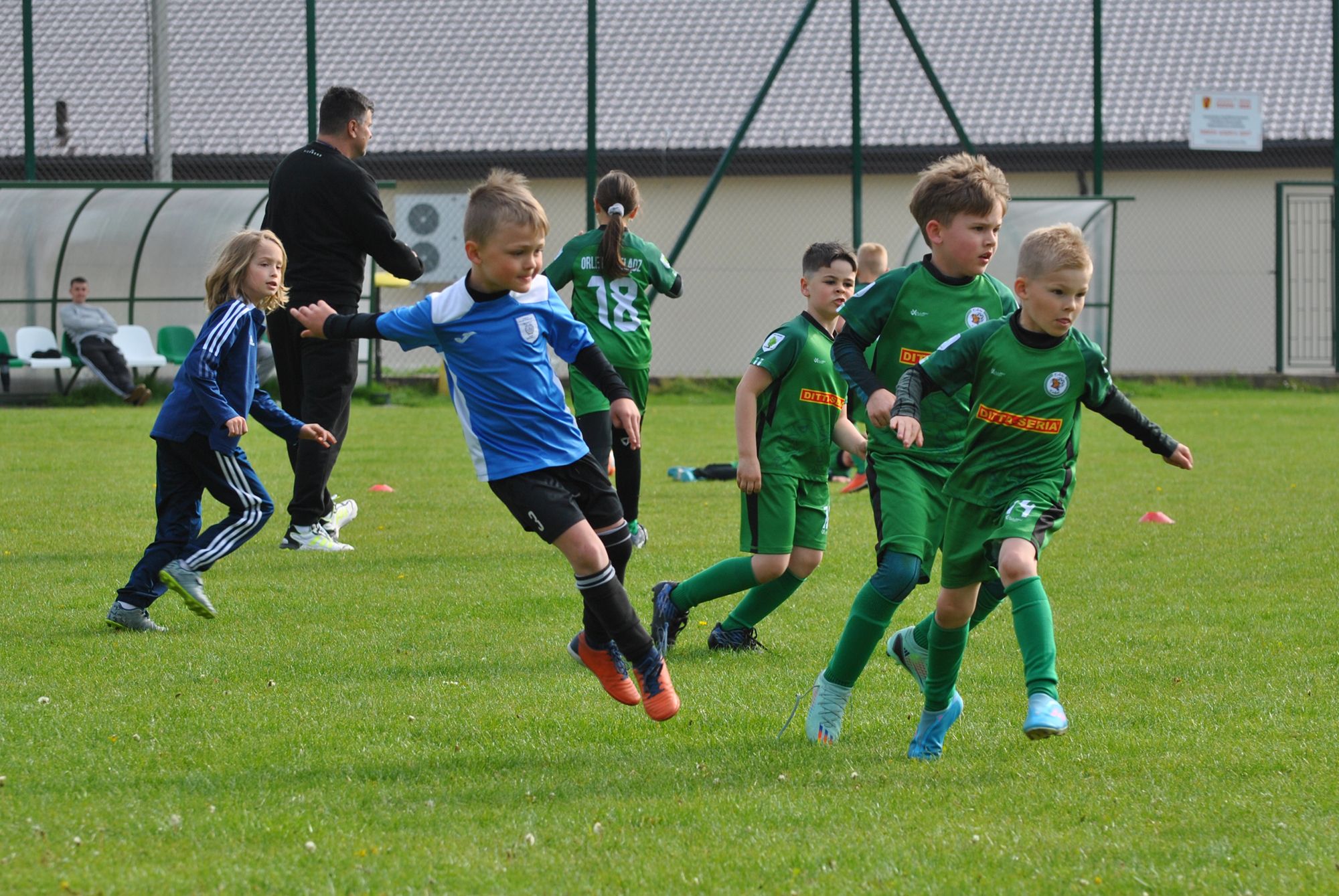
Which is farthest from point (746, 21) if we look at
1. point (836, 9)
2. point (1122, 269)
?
point (1122, 269)

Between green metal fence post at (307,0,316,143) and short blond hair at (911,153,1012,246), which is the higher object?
green metal fence post at (307,0,316,143)

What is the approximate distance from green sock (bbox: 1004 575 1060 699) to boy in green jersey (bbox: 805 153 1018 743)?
19.9 inches

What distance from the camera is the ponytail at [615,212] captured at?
8.13m

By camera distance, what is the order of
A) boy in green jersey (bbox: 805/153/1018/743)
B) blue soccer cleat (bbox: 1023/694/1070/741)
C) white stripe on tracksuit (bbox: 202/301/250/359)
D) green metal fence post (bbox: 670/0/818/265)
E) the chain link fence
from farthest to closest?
the chain link fence < green metal fence post (bbox: 670/0/818/265) < white stripe on tracksuit (bbox: 202/301/250/359) < boy in green jersey (bbox: 805/153/1018/743) < blue soccer cleat (bbox: 1023/694/1070/741)

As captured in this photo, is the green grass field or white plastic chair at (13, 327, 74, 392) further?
white plastic chair at (13, 327, 74, 392)

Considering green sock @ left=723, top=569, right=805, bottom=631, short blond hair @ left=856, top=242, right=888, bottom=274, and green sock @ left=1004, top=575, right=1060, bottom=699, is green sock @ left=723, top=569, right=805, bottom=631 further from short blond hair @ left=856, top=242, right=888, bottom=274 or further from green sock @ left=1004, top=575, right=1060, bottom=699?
short blond hair @ left=856, top=242, right=888, bottom=274

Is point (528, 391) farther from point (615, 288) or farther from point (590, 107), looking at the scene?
point (590, 107)

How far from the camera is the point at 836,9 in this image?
82.0ft

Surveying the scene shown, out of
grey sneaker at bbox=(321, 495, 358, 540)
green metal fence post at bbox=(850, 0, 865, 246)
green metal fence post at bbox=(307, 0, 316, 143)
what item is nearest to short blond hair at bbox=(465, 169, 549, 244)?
grey sneaker at bbox=(321, 495, 358, 540)

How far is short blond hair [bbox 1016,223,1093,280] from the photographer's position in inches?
164

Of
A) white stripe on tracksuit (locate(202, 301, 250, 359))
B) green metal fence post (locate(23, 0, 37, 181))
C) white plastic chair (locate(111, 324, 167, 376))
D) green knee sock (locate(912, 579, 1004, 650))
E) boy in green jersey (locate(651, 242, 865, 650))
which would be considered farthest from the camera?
green metal fence post (locate(23, 0, 37, 181))

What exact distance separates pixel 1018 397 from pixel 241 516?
349cm

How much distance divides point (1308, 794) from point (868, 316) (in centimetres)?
193

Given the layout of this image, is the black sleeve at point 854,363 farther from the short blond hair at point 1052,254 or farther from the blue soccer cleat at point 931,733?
the blue soccer cleat at point 931,733
